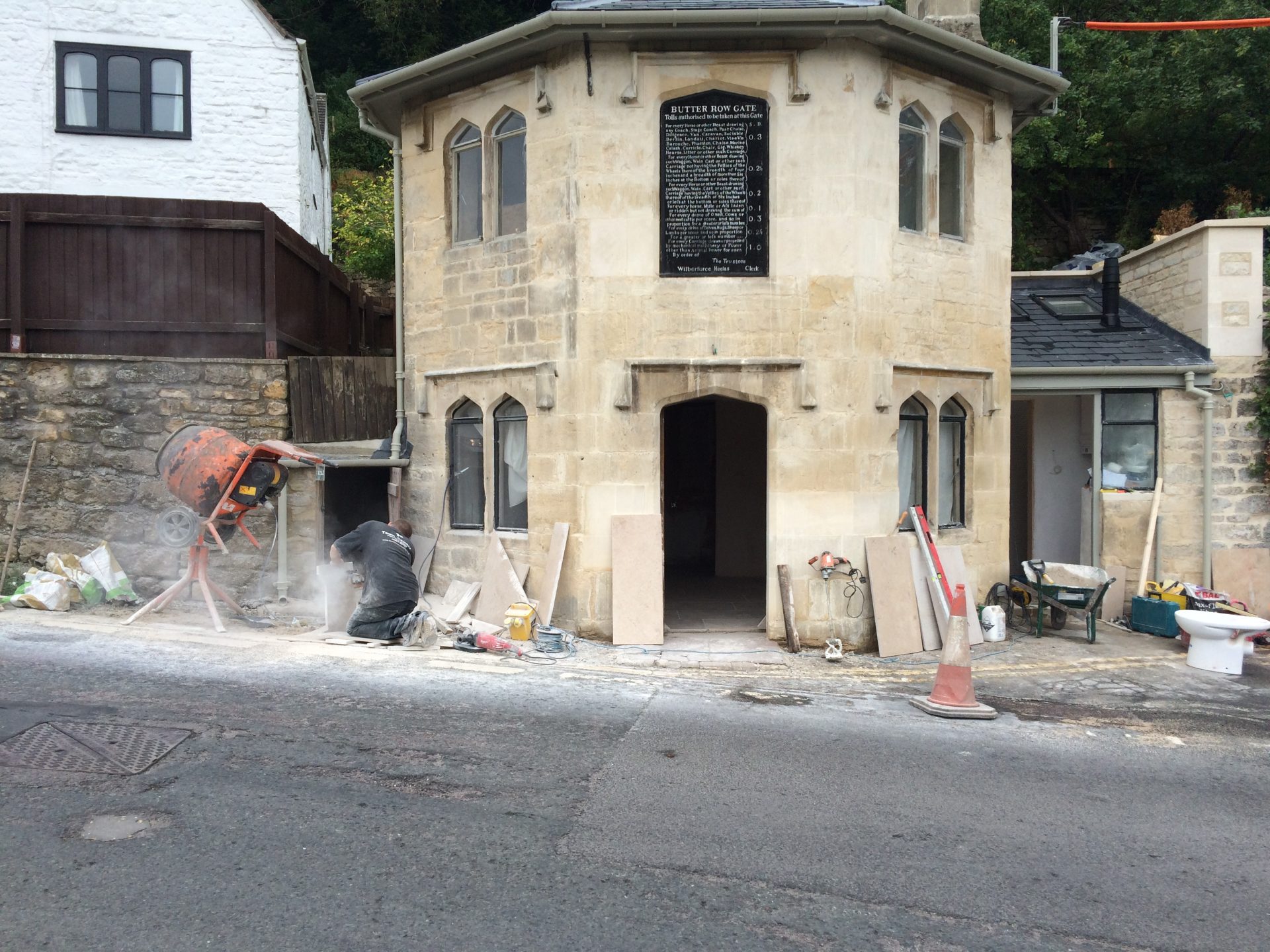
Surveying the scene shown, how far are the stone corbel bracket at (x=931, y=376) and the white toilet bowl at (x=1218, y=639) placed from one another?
314cm

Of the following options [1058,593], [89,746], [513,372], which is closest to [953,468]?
[1058,593]

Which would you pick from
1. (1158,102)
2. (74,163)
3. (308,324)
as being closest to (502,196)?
(308,324)

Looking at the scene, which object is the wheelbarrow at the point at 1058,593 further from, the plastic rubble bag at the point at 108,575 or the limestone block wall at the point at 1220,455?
the plastic rubble bag at the point at 108,575

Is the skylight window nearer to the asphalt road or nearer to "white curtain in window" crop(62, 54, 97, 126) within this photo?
the asphalt road

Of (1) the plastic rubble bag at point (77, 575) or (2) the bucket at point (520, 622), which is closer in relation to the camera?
(2) the bucket at point (520, 622)

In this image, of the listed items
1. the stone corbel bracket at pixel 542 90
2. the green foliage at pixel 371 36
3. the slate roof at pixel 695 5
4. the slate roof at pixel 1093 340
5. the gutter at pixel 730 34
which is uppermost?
the green foliage at pixel 371 36

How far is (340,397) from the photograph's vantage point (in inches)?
485

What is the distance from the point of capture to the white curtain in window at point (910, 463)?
1098cm

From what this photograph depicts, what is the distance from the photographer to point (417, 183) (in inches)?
464

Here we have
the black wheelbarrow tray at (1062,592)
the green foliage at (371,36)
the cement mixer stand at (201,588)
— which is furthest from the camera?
the green foliage at (371,36)

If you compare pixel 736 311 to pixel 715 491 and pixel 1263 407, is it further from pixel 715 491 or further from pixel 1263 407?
pixel 1263 407

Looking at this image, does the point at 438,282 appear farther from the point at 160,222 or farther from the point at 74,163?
the point at 74,163

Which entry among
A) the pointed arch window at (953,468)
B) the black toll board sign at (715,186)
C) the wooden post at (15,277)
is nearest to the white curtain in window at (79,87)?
the wooden post at (15,277)

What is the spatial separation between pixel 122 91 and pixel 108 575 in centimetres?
1139
